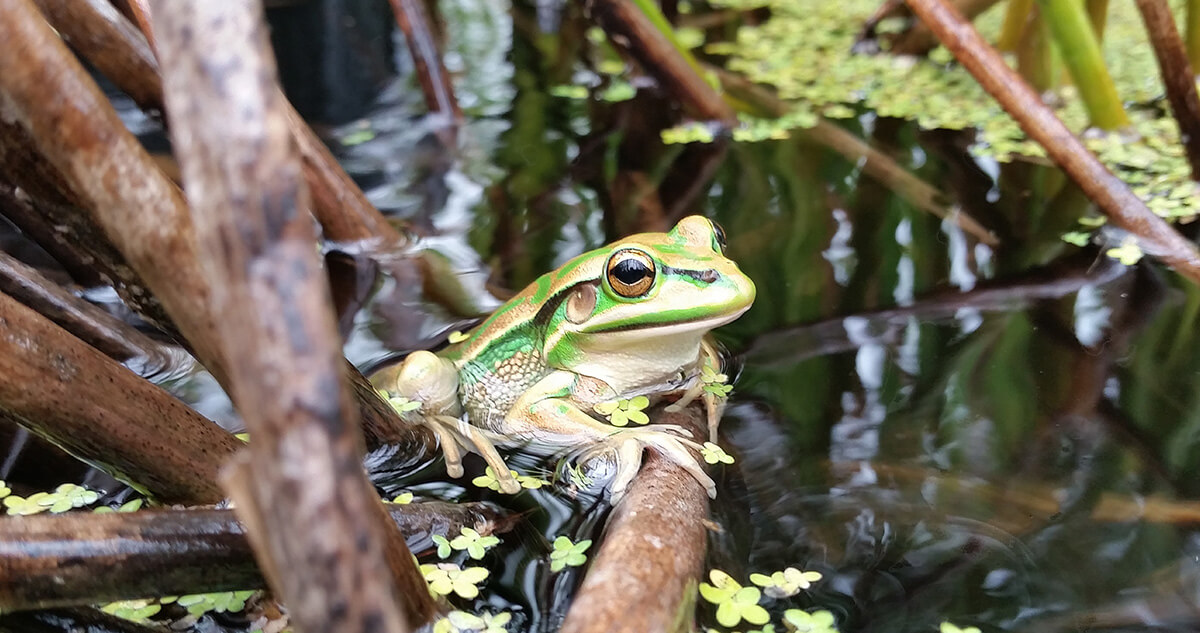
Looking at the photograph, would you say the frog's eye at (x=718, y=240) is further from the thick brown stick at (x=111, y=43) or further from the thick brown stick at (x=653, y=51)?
the thick brown stick at (x=653, y=51)

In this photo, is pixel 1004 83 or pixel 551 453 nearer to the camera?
pixel 551 453

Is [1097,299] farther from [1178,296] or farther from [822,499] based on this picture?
[822,499]

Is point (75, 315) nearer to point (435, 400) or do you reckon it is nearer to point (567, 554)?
point (435, 400)

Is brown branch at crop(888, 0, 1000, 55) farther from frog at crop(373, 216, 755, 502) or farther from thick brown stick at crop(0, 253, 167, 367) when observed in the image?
thick brown stick at crop(0, 253, 167, 367)

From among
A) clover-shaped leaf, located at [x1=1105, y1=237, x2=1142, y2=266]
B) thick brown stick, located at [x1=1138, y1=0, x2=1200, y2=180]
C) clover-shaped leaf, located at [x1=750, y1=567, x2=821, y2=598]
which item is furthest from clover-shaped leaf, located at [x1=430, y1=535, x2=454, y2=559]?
thick brown stick, located at [x1=1138, y1=0, x2=1200, y2=180]

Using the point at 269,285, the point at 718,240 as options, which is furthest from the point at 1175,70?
the point at 269,285

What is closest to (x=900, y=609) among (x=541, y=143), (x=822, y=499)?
(x=822, y=499)
